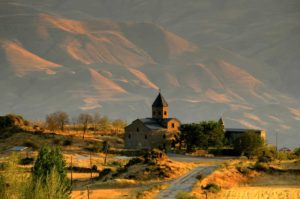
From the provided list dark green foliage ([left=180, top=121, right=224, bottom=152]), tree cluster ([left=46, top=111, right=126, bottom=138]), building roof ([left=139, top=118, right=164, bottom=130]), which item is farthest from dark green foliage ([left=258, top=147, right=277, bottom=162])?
tree cluster ([left=46, top=111, right=126, bottom=138])

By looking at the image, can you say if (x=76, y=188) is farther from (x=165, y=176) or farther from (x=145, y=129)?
(x=145, y=129)

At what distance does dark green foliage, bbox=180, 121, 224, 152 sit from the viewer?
118250mm

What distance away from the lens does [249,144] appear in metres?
114

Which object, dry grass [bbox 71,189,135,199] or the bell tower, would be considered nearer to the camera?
dry grass [bbox 71,189,135,199]

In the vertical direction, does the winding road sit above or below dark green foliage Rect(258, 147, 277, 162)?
below

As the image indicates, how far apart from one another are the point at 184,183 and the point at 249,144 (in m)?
39.3

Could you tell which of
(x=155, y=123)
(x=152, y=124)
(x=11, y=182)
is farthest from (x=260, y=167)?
(x=11, y=182)

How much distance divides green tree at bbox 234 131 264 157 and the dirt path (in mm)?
22865

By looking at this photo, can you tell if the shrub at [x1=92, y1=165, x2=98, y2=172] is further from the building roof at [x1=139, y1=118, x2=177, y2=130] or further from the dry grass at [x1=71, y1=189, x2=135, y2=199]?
the building roof at [x1=139, y1=118, x2=177, y2=130]

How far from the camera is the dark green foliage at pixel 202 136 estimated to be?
4656 inches

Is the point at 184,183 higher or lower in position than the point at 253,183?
higher

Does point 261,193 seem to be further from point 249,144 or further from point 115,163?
point 249,144

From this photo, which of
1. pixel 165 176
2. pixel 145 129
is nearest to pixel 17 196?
pixel 165 176

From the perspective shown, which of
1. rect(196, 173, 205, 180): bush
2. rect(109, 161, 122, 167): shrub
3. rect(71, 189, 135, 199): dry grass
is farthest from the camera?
rect(109, 161, 122, 167): shrub
